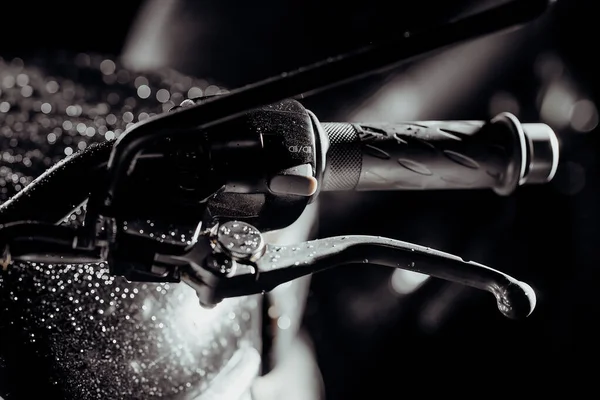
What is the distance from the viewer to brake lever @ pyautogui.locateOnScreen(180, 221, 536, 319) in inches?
25.1

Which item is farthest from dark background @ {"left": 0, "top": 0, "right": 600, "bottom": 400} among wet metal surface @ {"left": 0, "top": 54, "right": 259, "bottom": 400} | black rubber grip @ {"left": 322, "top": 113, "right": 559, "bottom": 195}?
black rubber grip @ {"left": 322, "top": 113, "right": 559, "bottom": 195}

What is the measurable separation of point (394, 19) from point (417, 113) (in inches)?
24.3

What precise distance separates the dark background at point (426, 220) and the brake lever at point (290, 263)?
1980 millimetres

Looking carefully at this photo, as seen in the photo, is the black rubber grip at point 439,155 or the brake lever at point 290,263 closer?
the brake lever at point 290,263

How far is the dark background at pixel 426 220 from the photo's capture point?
9.64ft

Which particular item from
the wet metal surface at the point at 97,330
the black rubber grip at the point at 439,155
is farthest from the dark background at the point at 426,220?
the black rubber grip at the point at 439,155

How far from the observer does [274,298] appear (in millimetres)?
1330

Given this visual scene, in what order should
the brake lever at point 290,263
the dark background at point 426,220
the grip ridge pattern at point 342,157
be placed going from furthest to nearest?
the dark background at point 426,220, the grip ridge pattern at point 342,157, the brake lever at point 290,263

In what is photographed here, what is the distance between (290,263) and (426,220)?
2782mm

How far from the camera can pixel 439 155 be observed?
31.6 inches

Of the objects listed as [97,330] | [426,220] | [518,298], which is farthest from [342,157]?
[426,220]

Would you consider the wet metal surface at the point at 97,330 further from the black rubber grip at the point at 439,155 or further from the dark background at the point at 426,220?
the dark background at the point at 426,220

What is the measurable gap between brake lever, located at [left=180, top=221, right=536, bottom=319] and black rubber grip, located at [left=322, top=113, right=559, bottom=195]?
0.43 feet

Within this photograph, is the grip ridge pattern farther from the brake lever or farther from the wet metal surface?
the wet metal surface
